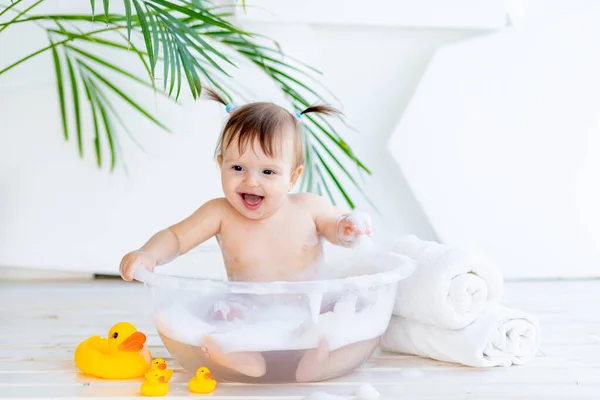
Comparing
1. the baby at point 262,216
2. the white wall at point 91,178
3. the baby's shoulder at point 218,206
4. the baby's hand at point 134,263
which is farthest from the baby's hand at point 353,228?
the white wall at point 91,178

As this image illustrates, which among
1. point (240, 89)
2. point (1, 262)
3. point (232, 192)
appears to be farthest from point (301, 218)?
point (1, 262)

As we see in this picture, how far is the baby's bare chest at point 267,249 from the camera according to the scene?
143cm

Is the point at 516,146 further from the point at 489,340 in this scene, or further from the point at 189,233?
the point at 189,233

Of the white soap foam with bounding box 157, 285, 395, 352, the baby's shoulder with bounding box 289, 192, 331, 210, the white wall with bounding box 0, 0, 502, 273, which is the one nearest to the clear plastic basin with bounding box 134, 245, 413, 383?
the white soap foam with bounding box 157, 285, 395, 352

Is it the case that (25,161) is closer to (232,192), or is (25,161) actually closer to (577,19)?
(232,192)

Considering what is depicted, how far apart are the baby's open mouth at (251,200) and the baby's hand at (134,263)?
20 cm

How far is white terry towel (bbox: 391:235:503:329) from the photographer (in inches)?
52.6

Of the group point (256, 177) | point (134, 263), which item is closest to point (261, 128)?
point (256, 177)

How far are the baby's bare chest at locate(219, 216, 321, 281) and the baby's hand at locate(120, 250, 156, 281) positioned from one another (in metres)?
0.18

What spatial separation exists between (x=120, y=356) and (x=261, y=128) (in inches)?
18.1

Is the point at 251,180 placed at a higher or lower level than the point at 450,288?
higher

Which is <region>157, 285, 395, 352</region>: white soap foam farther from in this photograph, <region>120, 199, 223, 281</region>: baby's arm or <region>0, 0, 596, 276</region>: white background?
<region>0, 0, 596, 276</region>: white background

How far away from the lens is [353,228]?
140 centimetres

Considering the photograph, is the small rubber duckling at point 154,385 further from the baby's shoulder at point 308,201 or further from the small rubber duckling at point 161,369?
the baby's shoulder at point 308,201
